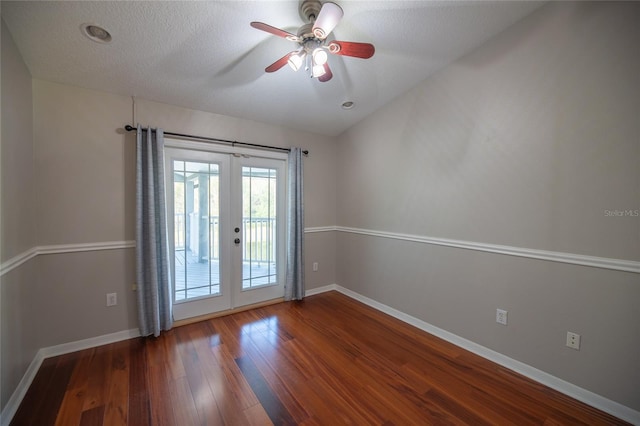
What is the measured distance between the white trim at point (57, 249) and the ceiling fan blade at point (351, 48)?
7.98 ft

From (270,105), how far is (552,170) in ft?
8.90

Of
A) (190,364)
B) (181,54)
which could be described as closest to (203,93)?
(181,54)

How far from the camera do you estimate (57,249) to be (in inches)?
88.7

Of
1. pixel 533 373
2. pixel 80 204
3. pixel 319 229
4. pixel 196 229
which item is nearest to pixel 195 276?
pixel 196 229

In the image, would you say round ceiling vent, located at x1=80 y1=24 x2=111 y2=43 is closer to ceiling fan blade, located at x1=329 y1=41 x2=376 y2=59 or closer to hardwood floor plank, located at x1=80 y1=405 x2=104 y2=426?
ceiling fan blade, located at x1=329 y1=41 x2=376 y2=59

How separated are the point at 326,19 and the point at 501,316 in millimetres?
2640

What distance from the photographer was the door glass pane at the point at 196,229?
2.82 metres

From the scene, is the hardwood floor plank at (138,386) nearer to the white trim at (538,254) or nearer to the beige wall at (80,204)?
the beige wall at (80,204)

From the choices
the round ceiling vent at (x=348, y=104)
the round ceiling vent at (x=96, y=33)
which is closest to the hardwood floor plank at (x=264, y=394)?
the round ceiling vent at (x=96, y=33)

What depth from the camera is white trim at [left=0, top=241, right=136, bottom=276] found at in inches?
65.2

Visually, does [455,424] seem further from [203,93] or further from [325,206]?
[203,93]

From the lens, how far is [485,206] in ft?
7.62

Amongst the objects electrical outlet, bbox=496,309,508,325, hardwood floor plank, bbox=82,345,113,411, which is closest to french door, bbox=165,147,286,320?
hardwood floor plank, bbox=82,345,113,411

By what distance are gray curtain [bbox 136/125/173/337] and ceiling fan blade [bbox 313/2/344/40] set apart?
1900 millimetres
